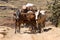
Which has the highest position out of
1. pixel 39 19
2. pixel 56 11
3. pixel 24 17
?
pixel 24 17

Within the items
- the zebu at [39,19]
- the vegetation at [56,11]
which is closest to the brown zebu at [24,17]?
the zebu at [39,19]

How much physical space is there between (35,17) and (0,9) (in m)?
30.9

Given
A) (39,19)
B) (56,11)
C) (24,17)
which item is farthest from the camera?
(56,11)

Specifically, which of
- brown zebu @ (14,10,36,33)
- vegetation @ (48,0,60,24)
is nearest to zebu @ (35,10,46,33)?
brown zebu @ (14,10,36,33)

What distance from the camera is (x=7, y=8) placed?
156 feet

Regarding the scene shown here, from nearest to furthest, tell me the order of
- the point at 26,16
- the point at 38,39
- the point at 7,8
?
the point at 38,39 < the point at 26,16 < the point at 7,8

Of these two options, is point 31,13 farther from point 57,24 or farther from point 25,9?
point 57,24

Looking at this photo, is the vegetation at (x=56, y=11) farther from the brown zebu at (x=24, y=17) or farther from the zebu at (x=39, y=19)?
the brown zebu at (x=24, y=17)

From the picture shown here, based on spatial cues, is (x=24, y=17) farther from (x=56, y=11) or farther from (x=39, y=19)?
(x=56, y=11)

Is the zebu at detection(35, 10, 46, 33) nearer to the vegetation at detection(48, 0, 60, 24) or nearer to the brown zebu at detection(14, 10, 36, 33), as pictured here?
the brown zebu at detection(14, 10, 36, 33)

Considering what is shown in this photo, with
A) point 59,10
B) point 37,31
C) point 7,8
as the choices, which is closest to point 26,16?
point 37,31

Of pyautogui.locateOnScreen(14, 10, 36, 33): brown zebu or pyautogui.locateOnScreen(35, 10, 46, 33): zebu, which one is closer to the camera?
pyautogui.locateOnScreen(14, 10, 36, 33): brown zebu

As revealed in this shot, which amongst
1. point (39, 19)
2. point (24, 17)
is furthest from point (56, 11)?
point (24, 17)

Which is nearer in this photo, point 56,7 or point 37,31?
point 37,31
